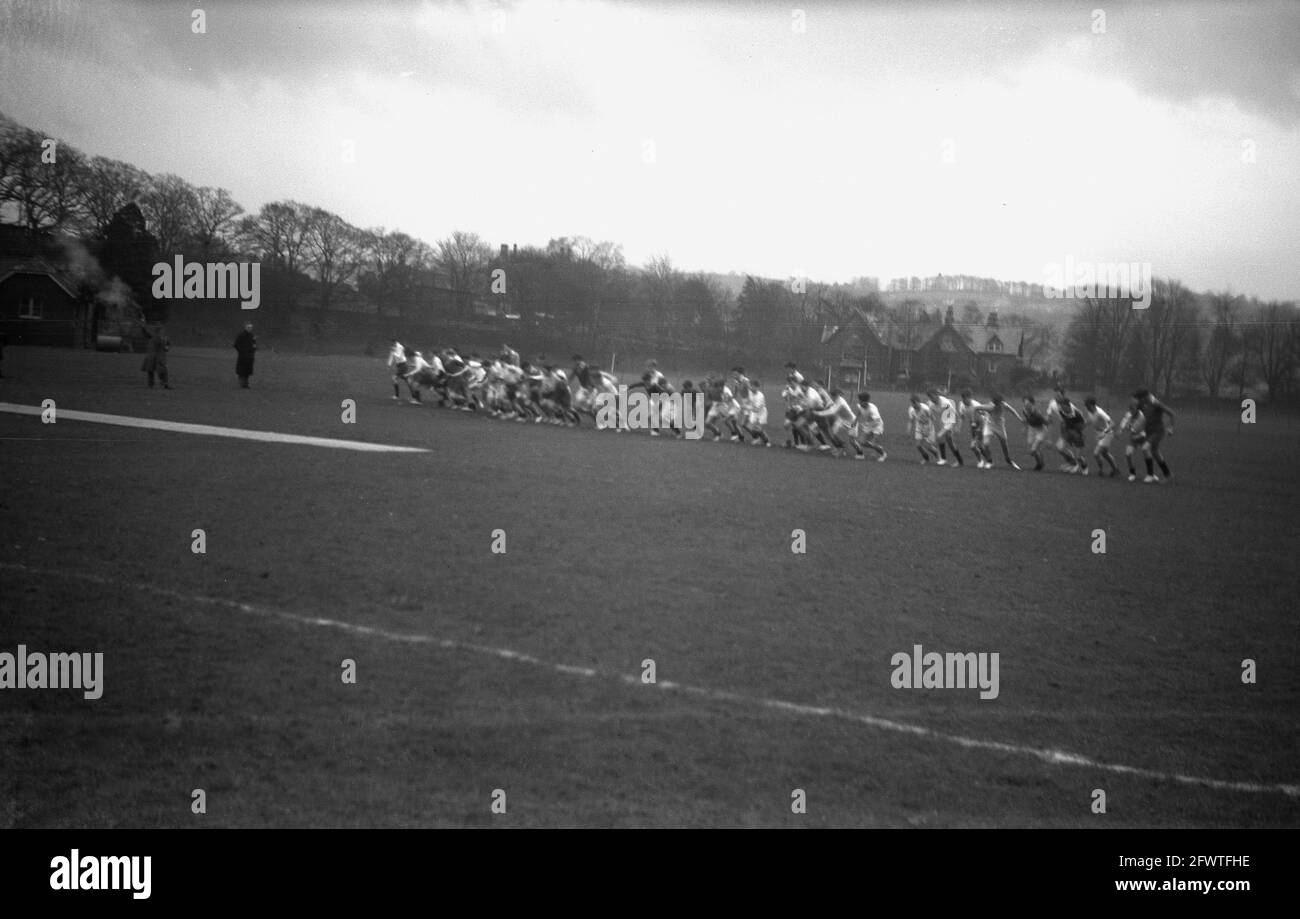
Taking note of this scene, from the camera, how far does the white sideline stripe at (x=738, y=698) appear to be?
555cm

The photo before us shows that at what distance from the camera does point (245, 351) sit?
28.3m

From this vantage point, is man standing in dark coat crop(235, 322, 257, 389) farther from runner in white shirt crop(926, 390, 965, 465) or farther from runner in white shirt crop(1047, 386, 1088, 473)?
runner in white shirt crop(1047, 386, 1088, 473)

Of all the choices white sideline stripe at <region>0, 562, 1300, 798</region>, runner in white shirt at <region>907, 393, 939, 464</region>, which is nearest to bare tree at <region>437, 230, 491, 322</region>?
runner in white shirt at <region>907, 393, 939, 464</region>

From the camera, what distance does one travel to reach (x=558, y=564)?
9.81m

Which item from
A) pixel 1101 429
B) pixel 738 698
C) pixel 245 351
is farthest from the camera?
pixel 245 351

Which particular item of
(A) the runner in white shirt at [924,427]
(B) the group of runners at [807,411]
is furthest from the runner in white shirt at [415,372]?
(A) the runner in white shirt at [924,427]

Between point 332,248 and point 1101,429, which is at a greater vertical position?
point 332,248

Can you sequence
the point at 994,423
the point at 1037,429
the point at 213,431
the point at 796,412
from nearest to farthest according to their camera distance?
the point at 213,431
the point at 1037,429
the point at 994,423
the point at 796,412

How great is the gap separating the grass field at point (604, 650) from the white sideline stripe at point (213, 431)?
239 cm

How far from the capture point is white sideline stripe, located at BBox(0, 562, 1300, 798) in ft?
18.2

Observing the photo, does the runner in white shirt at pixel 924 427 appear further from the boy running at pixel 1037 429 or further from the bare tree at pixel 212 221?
the bare tree at pixel 212 221

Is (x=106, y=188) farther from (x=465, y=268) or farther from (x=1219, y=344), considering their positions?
(x=1219, y=344)

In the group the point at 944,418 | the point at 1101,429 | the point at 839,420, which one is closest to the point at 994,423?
the point at 944,418

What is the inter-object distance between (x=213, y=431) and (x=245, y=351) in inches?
404
